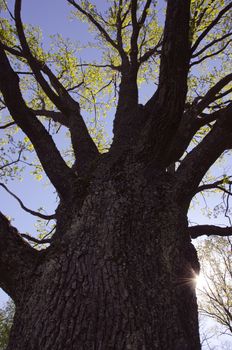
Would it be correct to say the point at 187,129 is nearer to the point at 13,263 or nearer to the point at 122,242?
the point at 122,242

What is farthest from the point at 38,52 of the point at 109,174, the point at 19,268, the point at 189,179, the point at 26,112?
the point at 19,268

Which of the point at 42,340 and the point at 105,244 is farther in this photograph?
the point at 105,244

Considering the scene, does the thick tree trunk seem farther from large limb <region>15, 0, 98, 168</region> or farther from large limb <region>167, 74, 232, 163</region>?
large limb <region>15, 0, 98, 168</region>

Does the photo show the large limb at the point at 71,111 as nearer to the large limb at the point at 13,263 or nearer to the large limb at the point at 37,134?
the large limb at the point at 37,134

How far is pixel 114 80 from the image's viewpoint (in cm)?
816

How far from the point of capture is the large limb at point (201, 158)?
322 cm

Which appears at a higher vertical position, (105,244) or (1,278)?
(105,244)

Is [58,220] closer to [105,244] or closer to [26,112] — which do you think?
[105,244]

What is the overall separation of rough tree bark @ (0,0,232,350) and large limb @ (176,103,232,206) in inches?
0.4

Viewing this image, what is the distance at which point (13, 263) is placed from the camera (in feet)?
8.21

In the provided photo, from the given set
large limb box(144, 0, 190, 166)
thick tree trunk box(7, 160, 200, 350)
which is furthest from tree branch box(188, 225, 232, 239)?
A: large limb box(144, 0, 190, 166)

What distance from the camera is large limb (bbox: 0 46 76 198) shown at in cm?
345

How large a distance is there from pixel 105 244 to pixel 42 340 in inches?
32.5

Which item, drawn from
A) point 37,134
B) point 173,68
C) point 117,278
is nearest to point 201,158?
point 173,68
